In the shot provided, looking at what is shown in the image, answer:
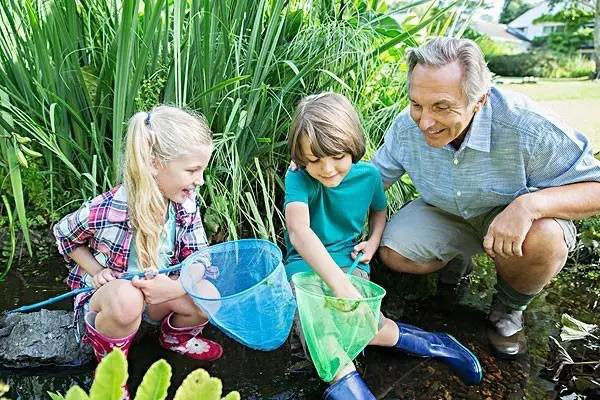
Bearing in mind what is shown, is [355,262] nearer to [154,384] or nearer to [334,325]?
[334,325]

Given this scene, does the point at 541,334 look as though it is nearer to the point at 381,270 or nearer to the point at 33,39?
the point at 381,270

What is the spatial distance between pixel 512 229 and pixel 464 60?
532mm

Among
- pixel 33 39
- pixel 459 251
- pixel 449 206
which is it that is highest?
pixel 33 39

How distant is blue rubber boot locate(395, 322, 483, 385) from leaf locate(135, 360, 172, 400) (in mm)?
1274

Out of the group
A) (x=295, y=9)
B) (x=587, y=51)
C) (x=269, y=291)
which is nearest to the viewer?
(x=269, y=291)

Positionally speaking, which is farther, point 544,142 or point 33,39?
point 33,39

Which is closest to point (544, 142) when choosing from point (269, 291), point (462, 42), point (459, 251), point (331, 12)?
point (462, 42)

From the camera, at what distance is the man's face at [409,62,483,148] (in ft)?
5.90

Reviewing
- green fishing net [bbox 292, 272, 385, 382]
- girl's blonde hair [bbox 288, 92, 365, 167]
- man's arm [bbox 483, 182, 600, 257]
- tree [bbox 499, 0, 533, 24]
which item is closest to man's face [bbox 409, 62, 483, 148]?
girl's blonde hair [bbox 288, 92, 365, 167]

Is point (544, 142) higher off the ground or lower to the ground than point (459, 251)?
higher

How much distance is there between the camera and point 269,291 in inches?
63.9

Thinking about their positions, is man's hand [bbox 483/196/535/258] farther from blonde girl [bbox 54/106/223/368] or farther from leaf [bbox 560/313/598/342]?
blonde girl [bbox 54/106/223/368]

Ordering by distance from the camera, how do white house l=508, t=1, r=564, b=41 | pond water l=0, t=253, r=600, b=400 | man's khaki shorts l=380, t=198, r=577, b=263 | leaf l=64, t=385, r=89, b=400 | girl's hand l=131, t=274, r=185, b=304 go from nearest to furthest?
leaf l=64, t=385, r=89, b=400 → girl's hand l=131, t=274, r=185, b=304 → pond water l=0, t=253, r=600, b=400 → man's khaki shorts l=380, t=198, r=577, b=263 → white house l=508, t=1, r=564, b=41

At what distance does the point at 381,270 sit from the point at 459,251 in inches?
12.7
